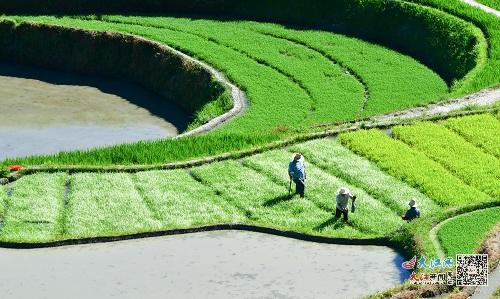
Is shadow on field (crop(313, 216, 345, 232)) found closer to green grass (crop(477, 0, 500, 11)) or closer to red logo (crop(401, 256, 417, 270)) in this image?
red logo (crop(401, 256, 417, 270))

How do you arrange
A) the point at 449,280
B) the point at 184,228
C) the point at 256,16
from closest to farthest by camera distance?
the point at 449,280 < the point at 184,228 < the point at 256,16

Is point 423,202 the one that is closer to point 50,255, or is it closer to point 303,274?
point 303,274

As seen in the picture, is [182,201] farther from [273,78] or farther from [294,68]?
[294,68]

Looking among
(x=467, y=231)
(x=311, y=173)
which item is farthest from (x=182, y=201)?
(x=467, y=231)

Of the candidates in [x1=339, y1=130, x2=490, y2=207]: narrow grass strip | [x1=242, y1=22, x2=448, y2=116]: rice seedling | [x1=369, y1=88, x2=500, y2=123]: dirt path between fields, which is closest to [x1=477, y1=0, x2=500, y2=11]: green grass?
[x1=242, y1=22, x2=448, y2=116]: rice seedling

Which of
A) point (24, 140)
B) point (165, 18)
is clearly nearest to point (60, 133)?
point (24, 140)
